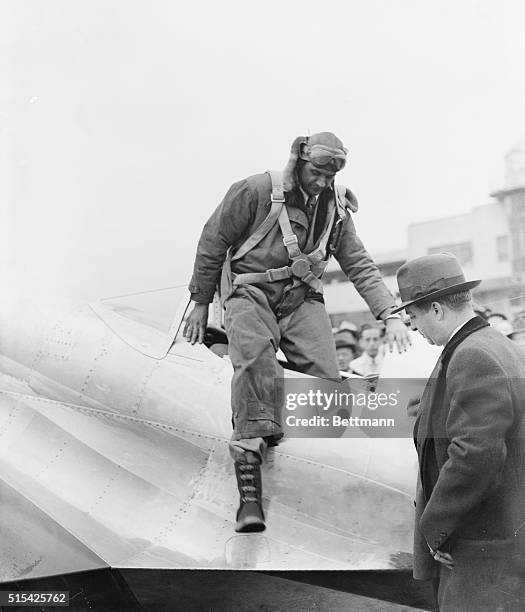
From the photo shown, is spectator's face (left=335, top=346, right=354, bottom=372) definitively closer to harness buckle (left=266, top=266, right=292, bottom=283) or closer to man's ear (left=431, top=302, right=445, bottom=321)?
harness buckle (left=266, top=266, right=292, bottom=283)

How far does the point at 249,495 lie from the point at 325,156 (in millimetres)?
1053

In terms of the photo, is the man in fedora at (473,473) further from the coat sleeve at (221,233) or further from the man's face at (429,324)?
the coat sleeve at (221,233)

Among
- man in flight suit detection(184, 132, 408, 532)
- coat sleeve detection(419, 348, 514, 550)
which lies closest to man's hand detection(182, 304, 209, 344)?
man in flight suit detection(184, 132, 408, 532)

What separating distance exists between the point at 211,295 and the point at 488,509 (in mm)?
1055

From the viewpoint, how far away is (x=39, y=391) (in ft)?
8.14

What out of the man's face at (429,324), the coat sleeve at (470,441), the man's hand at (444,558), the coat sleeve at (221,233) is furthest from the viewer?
the coat sleeve at (221,233)

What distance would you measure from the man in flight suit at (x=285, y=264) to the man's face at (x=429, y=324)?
1.02 ft

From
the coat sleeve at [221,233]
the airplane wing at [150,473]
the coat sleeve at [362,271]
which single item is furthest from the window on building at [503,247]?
the coat sleeve at [221,233]

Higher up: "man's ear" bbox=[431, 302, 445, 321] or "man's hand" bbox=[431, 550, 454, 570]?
"man's ear" bbox=[431, 302, 445, 321]

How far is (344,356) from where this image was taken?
236 centimetres

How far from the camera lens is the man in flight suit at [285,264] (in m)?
2.34

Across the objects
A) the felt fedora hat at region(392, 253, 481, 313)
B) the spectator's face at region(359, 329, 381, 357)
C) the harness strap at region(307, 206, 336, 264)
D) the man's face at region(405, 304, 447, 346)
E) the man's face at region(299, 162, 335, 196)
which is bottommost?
the spectator's face at region(359, 329, 381, 357)

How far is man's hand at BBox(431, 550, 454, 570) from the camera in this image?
1871 mm

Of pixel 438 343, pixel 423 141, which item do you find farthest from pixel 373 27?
pixel 438 343
